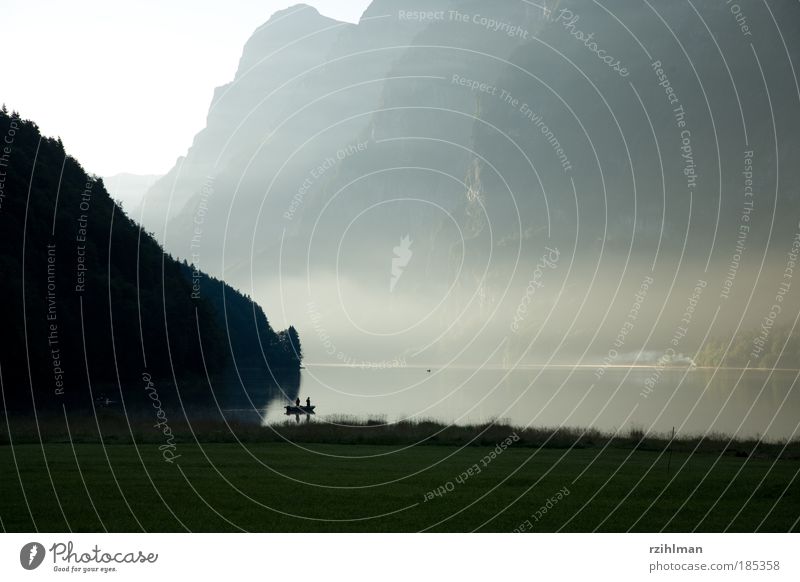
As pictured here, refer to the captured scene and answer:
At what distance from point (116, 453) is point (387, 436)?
13926 mm

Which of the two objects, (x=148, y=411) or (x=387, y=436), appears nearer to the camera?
(x=387, y=436)

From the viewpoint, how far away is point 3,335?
69.6 m

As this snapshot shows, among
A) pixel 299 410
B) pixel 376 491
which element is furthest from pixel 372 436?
pixel 299 410

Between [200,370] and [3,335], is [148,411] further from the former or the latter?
[200,370]

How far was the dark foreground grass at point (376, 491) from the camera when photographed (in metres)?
19.4

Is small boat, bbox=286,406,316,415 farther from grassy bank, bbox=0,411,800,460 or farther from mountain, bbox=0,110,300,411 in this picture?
grassy bank, bbox=0,411,800,460

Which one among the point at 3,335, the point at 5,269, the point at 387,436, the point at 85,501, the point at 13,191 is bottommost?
the point at 85,501

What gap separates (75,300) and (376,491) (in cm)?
7292

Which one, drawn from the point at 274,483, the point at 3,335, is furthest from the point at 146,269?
the point at 274,483

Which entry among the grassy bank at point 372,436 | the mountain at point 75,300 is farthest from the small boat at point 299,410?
the grassy bank at point 372,436

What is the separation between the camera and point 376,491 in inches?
931

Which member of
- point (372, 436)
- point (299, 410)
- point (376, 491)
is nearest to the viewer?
point (376, 491)

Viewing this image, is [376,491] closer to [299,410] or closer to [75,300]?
[299,410]

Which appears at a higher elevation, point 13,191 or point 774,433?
point 13,191
